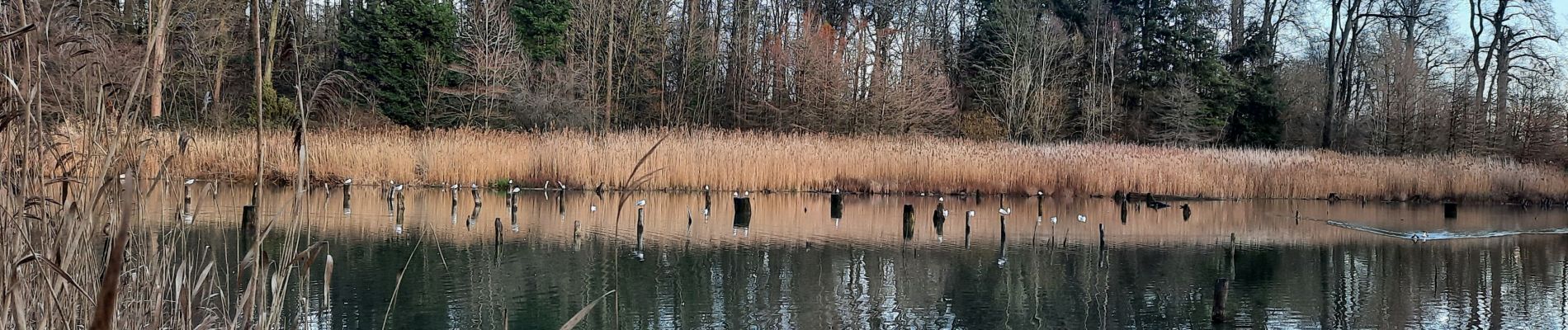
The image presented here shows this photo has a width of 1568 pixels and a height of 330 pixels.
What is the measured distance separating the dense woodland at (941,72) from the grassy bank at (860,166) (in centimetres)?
384

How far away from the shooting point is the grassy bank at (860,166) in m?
13.2

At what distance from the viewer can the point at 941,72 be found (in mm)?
25281

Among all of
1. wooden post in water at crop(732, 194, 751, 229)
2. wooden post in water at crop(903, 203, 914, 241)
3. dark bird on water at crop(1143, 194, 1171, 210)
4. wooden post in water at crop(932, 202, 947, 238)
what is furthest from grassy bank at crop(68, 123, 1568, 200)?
wooden post in water at crop(903, 203, 914, 241)

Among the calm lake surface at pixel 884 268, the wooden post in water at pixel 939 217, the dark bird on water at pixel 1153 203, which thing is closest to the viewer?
the calm lake surface at pixel 884 268

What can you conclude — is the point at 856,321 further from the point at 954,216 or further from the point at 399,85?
the point at 399,85

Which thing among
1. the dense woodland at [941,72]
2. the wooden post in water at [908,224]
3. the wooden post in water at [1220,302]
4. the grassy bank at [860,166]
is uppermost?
the dense woodland at [941,72]

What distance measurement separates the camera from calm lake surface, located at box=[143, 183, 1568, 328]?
202 inches

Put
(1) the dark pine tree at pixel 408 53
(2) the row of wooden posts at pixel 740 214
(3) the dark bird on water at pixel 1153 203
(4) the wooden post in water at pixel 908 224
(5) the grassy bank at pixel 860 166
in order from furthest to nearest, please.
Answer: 1. (1) the dark pine tree at pixel 408 53
2. (5) the grassy bank at pixel 860 166
3. (3) the dark bird on water at pixel 1153 203
4. (4) the wooden post in water at pixel 908 224
5. (2) the row of wooden posts at pixel 740 214

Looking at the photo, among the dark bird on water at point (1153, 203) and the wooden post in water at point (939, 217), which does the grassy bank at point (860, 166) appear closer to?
the dark bird on water at point (1153, 203)

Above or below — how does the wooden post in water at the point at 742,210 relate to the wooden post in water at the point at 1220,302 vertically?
above

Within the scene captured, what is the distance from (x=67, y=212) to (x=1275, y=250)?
26.8ft

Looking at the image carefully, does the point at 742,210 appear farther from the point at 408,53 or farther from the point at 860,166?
the point at 408,53

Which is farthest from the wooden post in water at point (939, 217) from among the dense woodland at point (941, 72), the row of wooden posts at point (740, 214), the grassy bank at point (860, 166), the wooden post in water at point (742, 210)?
the dense woodland at point (941, 72)

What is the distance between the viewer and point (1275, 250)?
27.7ft
